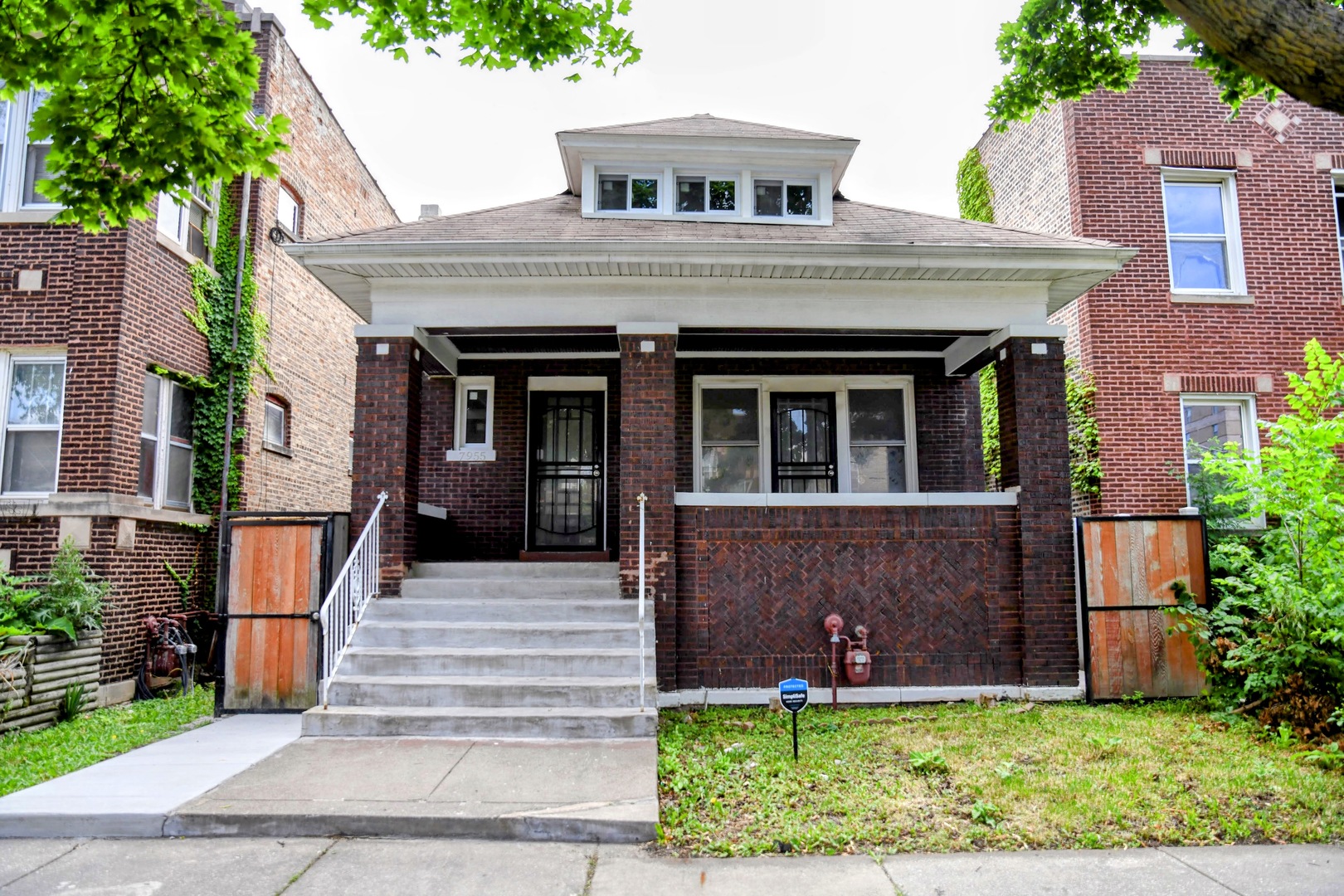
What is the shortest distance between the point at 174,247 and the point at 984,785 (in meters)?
10.3

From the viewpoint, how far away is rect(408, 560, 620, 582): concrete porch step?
8.80 metres

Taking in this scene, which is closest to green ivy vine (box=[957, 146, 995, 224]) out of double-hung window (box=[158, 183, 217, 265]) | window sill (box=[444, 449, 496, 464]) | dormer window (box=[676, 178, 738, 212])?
dormer window (box=[676, 178, 738, 212])

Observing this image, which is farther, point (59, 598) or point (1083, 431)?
point (1083, 431)

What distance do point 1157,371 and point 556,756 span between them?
9.64 meters

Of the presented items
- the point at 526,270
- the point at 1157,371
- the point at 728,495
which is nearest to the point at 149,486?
the point at 526,270

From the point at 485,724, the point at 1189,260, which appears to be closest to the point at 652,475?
the point at 485,724

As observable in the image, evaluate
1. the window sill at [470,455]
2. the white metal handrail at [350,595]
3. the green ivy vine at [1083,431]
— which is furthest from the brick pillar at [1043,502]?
the white metal handrail at [350,595]

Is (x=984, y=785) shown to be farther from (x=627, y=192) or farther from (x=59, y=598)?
(x=59, y=598)

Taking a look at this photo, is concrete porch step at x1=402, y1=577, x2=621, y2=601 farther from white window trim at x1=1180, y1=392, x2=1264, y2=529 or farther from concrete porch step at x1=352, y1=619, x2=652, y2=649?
white window trim at x1=1180, y1=392, x2=1264, y2=529

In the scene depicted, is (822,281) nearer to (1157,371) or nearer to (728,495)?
(728,495)

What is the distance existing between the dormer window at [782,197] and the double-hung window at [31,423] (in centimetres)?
787

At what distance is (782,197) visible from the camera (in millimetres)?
9969

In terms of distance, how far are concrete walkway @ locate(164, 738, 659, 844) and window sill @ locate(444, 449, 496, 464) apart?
4608mm

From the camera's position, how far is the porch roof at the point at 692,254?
26.4 ft
